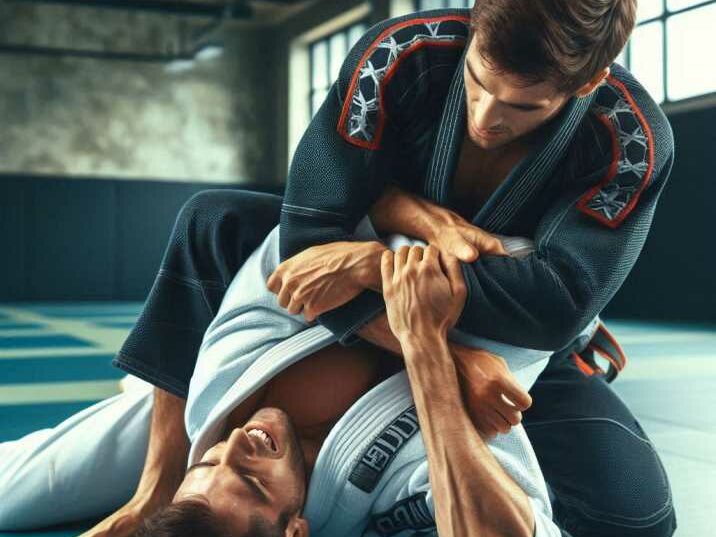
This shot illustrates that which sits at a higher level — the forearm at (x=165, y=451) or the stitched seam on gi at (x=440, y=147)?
the stitched seam on gi at (x=440, y=147)

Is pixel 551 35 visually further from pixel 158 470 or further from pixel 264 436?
pixel 158 470

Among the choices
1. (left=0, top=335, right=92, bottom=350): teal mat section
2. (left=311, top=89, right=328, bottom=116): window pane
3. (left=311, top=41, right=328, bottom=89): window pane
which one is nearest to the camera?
(left=0, top=335, right=92, bottom=350): teal mat section

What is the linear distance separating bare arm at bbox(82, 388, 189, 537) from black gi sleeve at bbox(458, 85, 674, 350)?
1.04m

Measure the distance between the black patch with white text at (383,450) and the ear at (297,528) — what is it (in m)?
0.18

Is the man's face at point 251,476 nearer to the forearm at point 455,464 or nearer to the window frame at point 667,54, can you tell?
the forearm at point 455,464

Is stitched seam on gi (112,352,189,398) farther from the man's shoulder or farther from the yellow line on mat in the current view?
the yellow line on mat

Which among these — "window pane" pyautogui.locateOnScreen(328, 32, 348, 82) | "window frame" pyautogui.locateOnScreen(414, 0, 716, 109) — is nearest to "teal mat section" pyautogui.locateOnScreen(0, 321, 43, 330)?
"window frame" pyautogui.locateOnScreen(414, 0, 716, 109)

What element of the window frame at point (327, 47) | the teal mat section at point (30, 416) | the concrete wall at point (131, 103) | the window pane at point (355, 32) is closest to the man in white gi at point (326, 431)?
the teal mat section at point (30, 416)

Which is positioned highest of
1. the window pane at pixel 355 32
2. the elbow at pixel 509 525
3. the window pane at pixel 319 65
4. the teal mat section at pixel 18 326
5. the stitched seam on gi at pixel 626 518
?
the window pane at pixel 355 32

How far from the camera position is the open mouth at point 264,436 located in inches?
88.5

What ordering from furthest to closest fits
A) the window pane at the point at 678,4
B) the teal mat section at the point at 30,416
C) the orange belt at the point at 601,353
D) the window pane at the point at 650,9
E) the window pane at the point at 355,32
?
the window pane at the point at 355,32 → the window pane at the point at 650,9 → the window pane at the point at 678,4 → the teal mat section at the point at 30,416 → the orange belt at the point at 601,353

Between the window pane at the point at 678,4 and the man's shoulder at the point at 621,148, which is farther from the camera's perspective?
the window pane at the point at 678,4

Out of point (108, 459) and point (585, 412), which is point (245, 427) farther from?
point (585, 412)

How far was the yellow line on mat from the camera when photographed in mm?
5371
